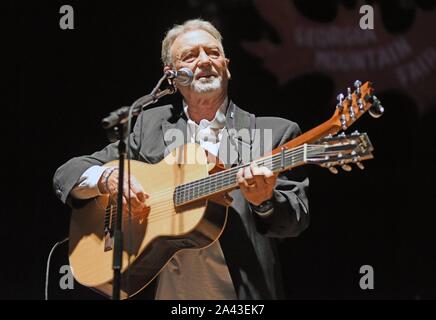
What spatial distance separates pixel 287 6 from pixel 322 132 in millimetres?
1071

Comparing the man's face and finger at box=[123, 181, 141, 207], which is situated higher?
the man's face

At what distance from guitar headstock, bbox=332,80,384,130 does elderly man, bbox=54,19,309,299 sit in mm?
299

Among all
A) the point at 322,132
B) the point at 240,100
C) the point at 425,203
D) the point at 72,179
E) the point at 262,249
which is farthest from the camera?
the point at 240,100

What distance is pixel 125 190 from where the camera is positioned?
2969mm

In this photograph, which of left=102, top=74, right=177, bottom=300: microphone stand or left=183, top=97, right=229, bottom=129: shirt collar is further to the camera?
left=183, top=97, right=229, bottom=129: shirt collar

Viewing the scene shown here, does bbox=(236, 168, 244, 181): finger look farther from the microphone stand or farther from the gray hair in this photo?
the gray hair

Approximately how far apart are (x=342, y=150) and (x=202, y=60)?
2.64 ft

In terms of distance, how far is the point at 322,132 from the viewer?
2693 millimetres

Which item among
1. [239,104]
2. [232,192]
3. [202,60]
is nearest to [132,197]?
[232,192]

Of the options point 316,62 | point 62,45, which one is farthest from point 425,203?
point 62,45

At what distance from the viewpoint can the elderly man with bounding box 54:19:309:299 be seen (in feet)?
9.17

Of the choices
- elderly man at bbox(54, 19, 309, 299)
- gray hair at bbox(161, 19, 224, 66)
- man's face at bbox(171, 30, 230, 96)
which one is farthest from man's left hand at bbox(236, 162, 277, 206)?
gray hair at bbox(161, 19, 224, 66)

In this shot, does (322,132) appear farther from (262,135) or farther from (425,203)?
(425,203)
